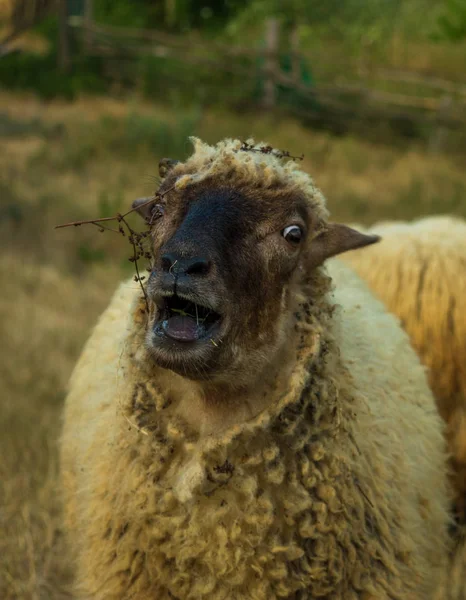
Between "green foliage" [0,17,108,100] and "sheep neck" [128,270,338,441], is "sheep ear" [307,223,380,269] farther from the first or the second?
"green foliage" [0,17,108,100]

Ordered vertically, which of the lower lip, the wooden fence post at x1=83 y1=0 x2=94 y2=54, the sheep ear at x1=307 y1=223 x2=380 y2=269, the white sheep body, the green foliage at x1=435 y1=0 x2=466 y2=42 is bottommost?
the wooden fence post at x1=83 y1=0 x2=94 y2=54

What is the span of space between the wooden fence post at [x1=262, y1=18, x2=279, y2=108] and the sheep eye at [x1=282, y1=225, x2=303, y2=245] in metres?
13.5

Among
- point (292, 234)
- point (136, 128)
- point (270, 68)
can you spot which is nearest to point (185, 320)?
point (292, 234)

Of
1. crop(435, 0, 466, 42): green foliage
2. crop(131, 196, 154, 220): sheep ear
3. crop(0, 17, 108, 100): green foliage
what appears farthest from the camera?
crop(0, 17, 108, 100): green foliage

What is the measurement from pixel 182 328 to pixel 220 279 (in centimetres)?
20

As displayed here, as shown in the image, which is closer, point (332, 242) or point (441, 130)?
point (332, 242)

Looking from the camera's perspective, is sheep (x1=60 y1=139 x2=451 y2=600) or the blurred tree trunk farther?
the blurred tree trunk

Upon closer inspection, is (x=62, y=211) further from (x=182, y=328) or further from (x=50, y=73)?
(x=182, y=328)

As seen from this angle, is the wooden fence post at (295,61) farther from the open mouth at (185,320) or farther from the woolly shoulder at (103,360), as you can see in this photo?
the open mouth at (185,320)

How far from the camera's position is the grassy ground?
4680 millimetres

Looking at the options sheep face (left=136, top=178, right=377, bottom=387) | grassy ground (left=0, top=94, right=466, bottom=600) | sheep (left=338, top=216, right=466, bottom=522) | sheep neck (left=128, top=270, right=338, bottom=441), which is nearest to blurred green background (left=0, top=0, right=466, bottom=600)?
grassy ground (left=0, top=94, right=466, bottom=600)

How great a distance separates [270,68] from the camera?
16.2 meters

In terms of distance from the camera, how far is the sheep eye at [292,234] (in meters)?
2.97

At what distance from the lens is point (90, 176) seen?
40.2ft
